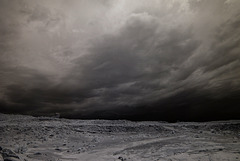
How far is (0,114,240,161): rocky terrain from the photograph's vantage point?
691cm

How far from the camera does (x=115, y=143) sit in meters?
10.4

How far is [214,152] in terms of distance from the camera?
7.00 metres

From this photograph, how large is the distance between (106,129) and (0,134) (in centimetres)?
811

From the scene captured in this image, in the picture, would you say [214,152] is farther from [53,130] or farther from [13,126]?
[13,126]

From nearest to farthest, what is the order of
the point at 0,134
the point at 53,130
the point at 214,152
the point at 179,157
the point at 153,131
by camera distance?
the point at 179,157 < the point at 214,152 < the point at 0,134 < the point at 53,130 < the point at 153,131

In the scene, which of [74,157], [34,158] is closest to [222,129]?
[74,157]

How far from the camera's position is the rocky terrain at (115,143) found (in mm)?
6906

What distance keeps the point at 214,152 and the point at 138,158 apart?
3.17 metres

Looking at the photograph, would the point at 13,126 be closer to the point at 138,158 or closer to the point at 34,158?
the point at 34,158

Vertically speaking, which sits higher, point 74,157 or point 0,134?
point 0,134

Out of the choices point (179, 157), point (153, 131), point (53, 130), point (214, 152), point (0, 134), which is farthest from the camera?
point (153, 131)

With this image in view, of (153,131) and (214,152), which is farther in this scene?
(153,131)

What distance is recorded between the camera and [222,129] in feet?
50.4

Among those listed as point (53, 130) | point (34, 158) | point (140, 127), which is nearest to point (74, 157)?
point (34, 158)
